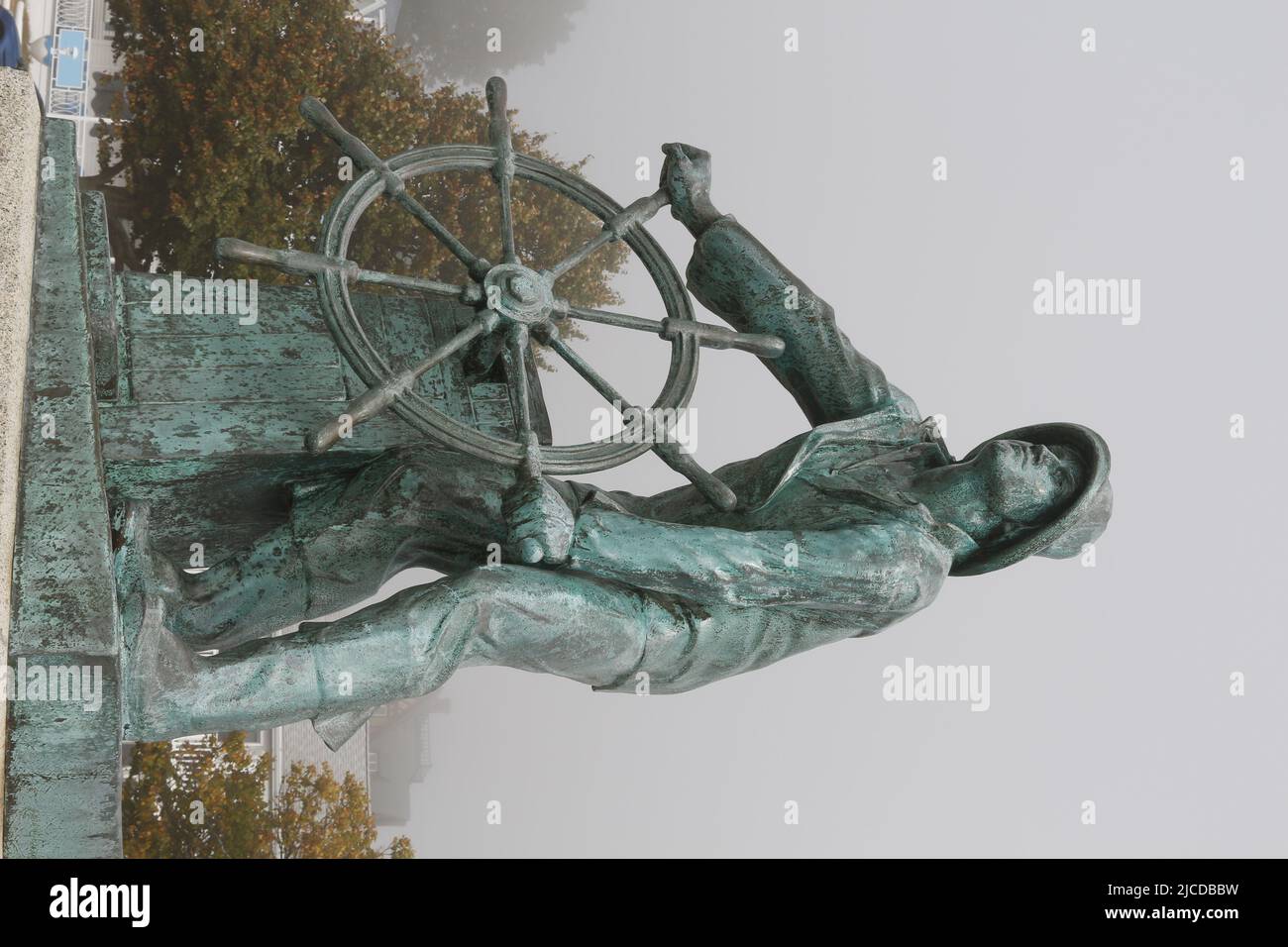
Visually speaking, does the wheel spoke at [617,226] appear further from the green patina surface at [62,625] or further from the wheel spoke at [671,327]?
the green patina surface at [62,625]

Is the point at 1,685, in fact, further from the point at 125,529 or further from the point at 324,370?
the point at 324,370

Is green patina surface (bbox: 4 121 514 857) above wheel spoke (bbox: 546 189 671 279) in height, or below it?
below

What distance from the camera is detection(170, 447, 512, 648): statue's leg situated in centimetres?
351

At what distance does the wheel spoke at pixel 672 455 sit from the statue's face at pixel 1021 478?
719 millimetres

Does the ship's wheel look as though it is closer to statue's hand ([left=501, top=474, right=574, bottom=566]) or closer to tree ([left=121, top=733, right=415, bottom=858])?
statue's hand ([left=501, top=474, right=574, bottom=566])

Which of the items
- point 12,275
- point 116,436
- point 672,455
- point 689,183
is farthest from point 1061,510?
point 12,275

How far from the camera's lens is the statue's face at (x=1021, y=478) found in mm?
3652

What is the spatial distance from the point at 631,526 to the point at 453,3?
13.6m

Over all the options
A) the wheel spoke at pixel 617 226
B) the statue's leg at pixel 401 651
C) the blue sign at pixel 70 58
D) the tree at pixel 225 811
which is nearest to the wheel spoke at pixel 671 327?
the wheel spoke at pixel 617 226

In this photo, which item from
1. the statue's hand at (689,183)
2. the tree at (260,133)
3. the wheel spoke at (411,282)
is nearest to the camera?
the wheel spoke at (411,282)

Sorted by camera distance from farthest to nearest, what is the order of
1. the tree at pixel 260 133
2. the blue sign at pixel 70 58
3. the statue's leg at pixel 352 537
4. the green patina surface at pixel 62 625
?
the blue sign at pixel 70 58 < the tree at pixel 260 133 < the statue's leg at pixel 352 537 < the green patina surface at pixel 62 625

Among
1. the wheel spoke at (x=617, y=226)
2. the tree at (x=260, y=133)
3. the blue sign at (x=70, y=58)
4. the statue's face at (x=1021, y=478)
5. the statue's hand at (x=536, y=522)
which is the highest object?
the blue sign at (x=70, y=58)

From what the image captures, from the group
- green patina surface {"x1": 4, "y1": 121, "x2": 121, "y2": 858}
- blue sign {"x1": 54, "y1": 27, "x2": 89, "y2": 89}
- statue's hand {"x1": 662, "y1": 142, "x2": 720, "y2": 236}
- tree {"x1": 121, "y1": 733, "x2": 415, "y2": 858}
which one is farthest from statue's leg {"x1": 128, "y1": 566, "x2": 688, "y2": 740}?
blue sign {"x1": 54, "y1": 27, "x2": 89, "y2": 89}

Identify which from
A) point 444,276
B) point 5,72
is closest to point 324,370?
point 5,72
